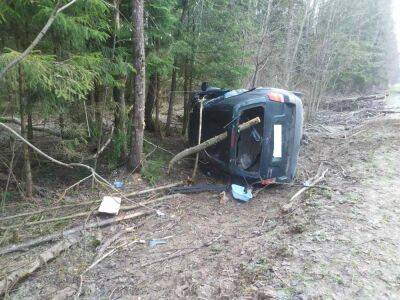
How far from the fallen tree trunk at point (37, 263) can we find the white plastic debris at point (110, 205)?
77 cm

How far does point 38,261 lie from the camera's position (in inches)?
201

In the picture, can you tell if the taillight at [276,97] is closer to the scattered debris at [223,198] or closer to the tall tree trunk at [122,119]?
the scattered debris at [223,198]

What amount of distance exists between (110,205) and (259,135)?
4049 mm

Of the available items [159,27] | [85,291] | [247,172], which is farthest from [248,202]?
[159,27]

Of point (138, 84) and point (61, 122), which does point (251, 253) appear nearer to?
point (138, 84)

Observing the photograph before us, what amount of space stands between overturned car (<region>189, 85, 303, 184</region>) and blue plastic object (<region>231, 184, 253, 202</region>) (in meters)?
0.35

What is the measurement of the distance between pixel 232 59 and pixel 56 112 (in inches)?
248

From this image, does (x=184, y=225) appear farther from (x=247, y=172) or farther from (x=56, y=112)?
(x=56, y=112)

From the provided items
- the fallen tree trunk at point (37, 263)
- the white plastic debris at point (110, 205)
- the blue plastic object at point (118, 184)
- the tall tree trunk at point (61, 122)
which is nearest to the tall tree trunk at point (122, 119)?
the blue plastic object at point (118, 184)

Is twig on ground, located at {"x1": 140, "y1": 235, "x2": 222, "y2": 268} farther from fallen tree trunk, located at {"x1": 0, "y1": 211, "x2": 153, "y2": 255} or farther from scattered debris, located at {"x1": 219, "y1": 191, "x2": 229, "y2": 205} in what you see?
scattered debris, located at {"x1": 219, "y1": 191, "x2": 229, "y2": 205}

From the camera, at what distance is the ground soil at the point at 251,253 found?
14.1ft

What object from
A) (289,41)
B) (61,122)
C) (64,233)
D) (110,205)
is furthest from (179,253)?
(289,41)

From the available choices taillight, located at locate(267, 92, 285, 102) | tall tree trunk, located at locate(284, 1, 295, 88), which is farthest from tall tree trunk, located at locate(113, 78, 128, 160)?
tall tree trunk, located at locate(284, 1, 295, 88)

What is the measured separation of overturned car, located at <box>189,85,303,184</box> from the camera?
8266 millimetres
